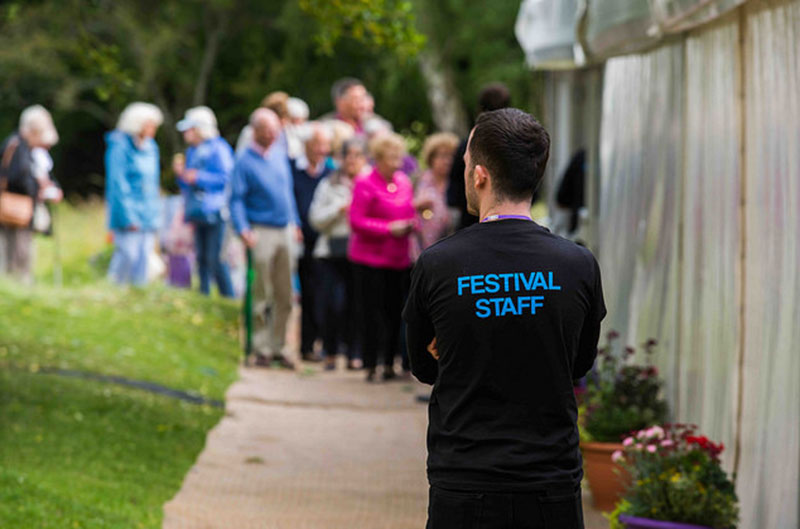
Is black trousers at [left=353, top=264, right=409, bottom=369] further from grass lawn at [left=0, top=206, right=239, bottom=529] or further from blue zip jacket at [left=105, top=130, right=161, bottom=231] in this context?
blue zip jacket at [left=105, top=130, right=161, bottom=231]

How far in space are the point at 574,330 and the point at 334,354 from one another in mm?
9016

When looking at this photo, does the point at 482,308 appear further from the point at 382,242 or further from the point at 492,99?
the point at 382,242

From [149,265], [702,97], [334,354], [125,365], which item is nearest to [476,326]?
[702,97]

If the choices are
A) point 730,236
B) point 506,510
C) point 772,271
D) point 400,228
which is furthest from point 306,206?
point 506,510

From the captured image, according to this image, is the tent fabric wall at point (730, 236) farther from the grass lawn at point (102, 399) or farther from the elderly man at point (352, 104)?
the elderly man at point (352, 104)

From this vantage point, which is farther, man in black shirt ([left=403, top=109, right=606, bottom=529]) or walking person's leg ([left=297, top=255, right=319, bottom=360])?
walking person's leg ([left=297, top=255, right=319, bottom=360])

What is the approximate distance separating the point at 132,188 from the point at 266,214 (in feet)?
12.4

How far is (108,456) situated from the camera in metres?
8.12

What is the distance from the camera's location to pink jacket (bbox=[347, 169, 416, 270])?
11359 millimetres

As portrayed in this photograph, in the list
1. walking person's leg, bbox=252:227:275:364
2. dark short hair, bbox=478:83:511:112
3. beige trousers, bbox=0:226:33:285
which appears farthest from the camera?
beige trousers, bbox=0:226:33:285

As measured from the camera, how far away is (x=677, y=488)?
6043 mm

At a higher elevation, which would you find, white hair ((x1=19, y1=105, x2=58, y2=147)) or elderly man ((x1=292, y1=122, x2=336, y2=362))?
white hair ((x1=19, y1=105, x2=58, y2=147))

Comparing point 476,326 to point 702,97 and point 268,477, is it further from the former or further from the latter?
point 268,477

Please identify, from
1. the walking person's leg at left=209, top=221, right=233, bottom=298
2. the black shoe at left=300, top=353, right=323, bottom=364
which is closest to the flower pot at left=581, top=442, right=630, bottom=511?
the black shoe at left=300, top=353, right=323, bottom=364
